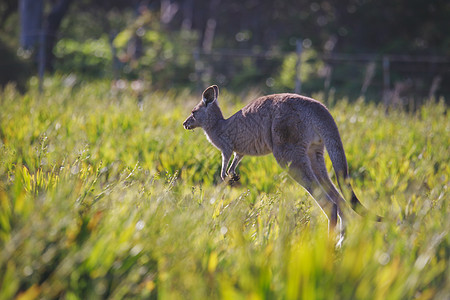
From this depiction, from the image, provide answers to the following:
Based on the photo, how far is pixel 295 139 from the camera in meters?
4.11

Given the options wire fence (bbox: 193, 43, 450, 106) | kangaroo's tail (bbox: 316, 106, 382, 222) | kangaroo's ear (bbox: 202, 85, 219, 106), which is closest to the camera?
kangaroo's tail (bbox: 316, 106, 382, 222)

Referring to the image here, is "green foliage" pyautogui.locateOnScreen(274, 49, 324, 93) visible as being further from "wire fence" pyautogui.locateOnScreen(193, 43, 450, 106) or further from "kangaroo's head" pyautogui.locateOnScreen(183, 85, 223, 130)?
"kangaroo's head" pyautogui.locateOnScreen(183, 85, 223, 130)

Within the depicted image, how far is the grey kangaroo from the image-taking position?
392 cm

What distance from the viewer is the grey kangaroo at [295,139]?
154 inches

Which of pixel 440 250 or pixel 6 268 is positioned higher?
pixel 6 268

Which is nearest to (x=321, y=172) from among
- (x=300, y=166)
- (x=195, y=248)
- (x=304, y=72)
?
(x=300, y=166)

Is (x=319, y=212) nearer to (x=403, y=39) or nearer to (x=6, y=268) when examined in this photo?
(x=6, y=268)

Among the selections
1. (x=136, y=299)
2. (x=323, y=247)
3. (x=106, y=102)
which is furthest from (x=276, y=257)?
(x=106, y=102)

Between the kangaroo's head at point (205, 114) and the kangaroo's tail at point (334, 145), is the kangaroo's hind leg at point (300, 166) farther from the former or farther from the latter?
the kangaroo's head at point (205, 114)

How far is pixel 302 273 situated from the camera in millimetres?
2025

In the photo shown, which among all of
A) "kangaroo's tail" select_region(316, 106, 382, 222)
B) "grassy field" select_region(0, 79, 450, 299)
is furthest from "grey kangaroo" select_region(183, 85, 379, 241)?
"grassy field" select_region(0, 79, 450, 299)

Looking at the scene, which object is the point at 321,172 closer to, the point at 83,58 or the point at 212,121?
the point at 212,121

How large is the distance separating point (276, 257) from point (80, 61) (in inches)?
636

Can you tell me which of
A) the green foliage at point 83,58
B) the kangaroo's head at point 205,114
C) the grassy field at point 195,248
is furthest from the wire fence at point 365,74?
the grassy field at point 195,248
